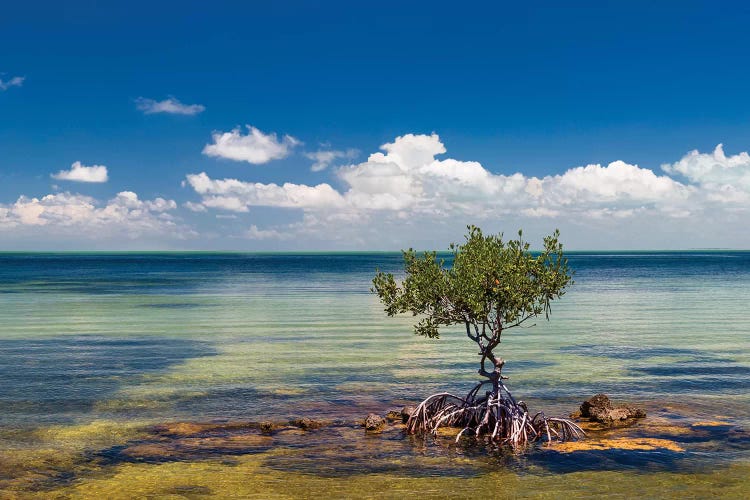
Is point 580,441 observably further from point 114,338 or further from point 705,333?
point 114,338

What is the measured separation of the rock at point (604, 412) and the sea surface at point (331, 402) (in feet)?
2.56

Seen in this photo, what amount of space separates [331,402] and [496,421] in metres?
10.7

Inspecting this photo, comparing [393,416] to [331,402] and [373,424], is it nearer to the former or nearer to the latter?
[373,424]

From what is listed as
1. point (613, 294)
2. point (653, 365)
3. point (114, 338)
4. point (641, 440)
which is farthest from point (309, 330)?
point (613, 294)

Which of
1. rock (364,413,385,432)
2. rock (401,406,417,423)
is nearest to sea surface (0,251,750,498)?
rock (364,413,385,432)

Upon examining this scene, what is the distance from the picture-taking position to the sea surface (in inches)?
963

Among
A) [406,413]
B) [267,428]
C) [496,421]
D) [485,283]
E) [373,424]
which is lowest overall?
[267,428]

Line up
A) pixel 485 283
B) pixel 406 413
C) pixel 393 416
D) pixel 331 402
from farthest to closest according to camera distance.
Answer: pixel 331 402, pixel 393 416, pixel 406 413, pixel 485 283

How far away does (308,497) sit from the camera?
75.4 ft

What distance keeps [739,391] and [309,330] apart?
39398 mm

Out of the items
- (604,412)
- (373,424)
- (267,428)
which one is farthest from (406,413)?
(604,412)

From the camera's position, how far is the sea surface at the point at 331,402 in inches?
963

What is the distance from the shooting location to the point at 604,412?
3152 cm

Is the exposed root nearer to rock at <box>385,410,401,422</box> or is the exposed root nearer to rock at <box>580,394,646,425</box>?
rock at <box>385,410,401,422</box>
